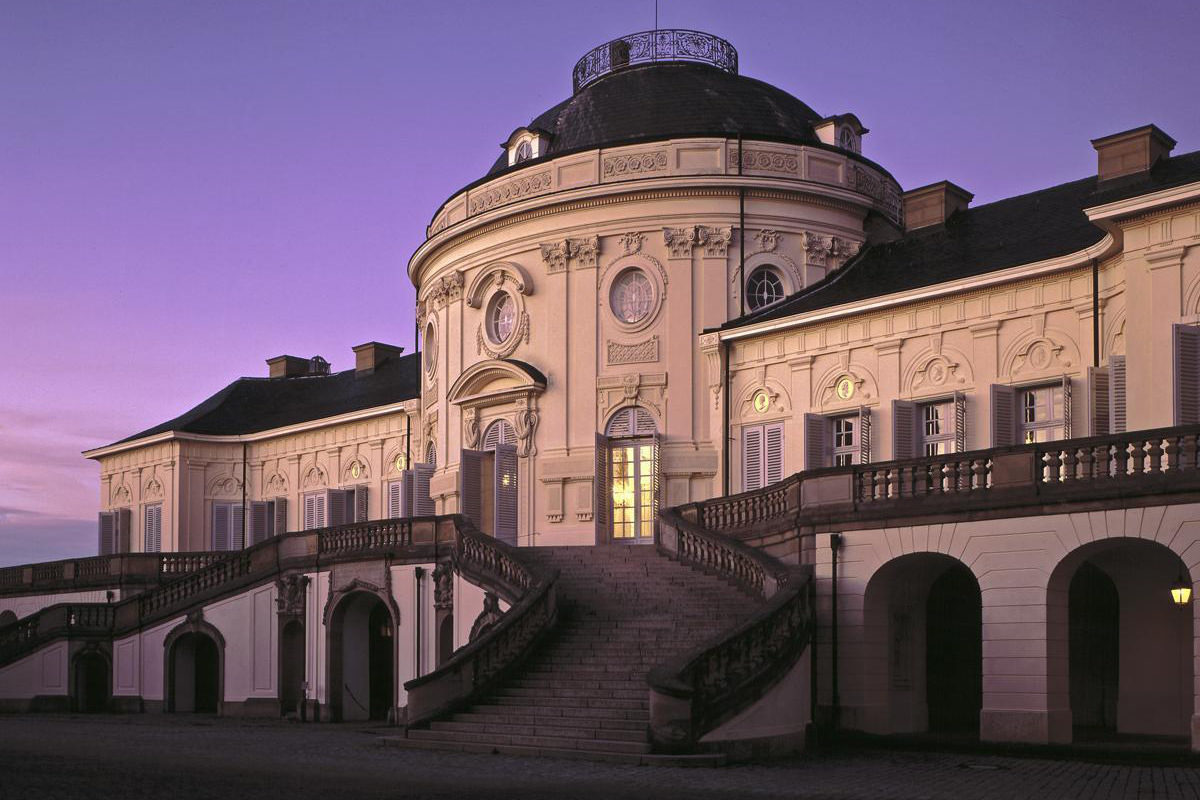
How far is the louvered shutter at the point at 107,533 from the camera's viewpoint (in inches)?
2188

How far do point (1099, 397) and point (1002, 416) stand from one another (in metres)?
2.22

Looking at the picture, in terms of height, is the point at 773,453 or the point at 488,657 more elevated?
the point at 773,453

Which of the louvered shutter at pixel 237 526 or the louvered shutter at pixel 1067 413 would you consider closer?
the louvered shutter at pixel 1067 413

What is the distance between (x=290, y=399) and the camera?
2213 inches

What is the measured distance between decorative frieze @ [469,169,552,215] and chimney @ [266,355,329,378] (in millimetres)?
22192

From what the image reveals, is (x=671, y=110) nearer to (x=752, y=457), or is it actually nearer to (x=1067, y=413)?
(x=752, y=457)

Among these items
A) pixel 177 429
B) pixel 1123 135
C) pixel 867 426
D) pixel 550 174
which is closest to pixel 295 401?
pixel 177 429

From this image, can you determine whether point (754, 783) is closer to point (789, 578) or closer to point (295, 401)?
point (789, 578)

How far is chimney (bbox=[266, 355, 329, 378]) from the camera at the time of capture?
5888 centimetres

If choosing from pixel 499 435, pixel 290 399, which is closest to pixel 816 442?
pixel 499 435

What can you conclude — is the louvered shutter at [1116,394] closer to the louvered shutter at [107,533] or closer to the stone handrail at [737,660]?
the stone handrail at [737,660]

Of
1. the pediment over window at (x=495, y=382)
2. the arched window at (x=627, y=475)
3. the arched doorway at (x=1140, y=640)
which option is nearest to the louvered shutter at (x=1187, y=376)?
the arched doorway at (x=1140, y=640)

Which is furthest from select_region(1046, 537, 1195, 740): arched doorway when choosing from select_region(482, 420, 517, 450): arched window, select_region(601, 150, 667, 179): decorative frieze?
select_region(482, 420, 517, 450): arched window

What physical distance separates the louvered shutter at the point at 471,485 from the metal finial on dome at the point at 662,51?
35.9 ft
